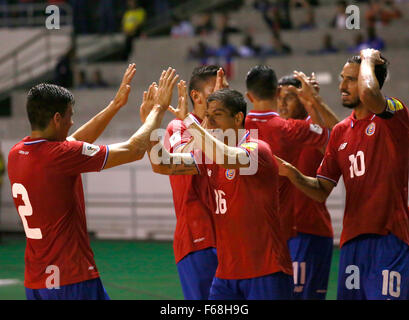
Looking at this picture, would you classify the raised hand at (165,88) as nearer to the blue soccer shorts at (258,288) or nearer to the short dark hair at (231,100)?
the short dark hair at (231,100)

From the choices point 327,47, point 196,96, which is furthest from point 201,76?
point 327,47

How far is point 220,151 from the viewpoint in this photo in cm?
454

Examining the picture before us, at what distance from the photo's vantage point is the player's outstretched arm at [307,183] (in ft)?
16.9

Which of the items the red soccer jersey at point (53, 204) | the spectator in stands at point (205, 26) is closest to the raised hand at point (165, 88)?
the red soccer jersey at point (53, 204)

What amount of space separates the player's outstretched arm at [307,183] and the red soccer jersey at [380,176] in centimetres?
25

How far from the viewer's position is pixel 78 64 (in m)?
18.7

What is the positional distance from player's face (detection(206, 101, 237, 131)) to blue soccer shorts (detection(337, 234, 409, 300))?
1.18 m

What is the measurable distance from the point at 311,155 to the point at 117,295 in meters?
3.76

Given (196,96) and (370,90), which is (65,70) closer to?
(196,96)

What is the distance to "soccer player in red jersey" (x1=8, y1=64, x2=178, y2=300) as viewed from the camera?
454 cm

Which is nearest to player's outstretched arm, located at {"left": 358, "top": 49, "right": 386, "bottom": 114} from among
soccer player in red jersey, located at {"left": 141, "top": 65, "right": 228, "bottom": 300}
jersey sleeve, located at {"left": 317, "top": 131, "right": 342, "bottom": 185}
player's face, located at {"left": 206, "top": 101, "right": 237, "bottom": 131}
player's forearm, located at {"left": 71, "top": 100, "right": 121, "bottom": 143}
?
jersey sleeve, located at {"left": 317, "top": 131, "right": 342, "bottom": 185}
